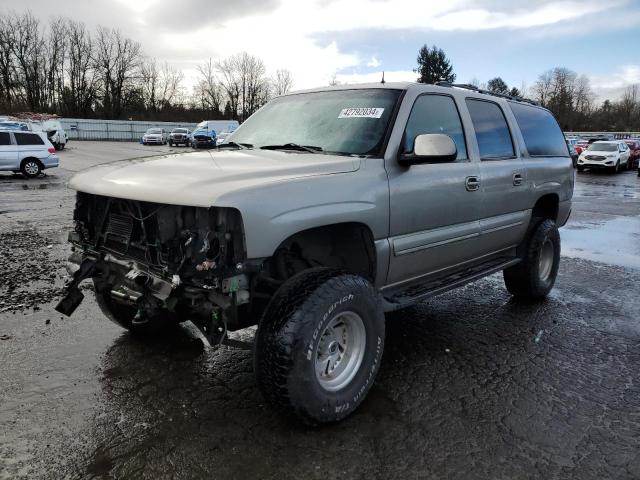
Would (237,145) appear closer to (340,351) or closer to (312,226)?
(312,226)

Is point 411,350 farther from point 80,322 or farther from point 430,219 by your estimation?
point 80,322

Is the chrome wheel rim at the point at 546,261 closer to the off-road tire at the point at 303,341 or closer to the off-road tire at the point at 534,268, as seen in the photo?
the off-road tire at the point at 534,268

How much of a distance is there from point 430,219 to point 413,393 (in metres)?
1.22

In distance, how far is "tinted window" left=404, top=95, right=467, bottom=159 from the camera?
3729mm

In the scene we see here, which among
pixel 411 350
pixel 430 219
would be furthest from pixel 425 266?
pixel 411 350

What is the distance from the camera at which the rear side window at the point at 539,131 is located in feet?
16.8

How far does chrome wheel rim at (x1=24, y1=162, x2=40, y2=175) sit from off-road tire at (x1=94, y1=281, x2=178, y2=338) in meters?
17.0

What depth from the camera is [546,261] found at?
5.62 meters

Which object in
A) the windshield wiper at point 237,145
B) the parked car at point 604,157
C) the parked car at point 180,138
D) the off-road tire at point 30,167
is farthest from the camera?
the parked car at point 180,138

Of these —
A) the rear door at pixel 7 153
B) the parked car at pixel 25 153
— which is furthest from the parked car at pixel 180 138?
the rear door at pixel 7 153

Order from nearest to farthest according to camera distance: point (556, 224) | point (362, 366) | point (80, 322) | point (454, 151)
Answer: point (362, 366)
point (454, 151)
point (80, 322)
point (556, 224)

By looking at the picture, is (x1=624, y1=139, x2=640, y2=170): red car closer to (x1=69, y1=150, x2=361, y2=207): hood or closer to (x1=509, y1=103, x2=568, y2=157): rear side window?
(x1=509, y1=103, x2=568, y2=157): rear side window

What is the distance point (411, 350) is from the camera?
4.15 metres

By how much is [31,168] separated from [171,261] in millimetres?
18558
